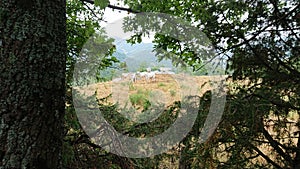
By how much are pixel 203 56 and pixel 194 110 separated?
0.66m

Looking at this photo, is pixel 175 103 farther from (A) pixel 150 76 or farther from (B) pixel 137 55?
(B) pixel 137 55

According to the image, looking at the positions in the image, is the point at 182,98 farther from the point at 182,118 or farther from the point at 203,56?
the point at 203,56

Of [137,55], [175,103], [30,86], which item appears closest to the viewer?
[30,86]

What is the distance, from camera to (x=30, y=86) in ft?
3.46

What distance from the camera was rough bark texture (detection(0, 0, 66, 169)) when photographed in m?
1.02

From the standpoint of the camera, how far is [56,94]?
3.63 ft

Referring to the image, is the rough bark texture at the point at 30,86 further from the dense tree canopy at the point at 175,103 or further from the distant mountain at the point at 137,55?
the distant mountain at the point at 137,55

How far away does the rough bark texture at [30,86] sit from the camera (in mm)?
1021

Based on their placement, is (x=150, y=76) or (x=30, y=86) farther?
(x=150, y=76)

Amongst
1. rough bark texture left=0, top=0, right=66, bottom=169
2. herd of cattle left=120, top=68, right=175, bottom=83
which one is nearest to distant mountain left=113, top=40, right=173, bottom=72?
herd of cattle left=120, top=68, right=175, bottom=83

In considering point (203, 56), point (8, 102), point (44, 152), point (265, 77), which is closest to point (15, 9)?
point (8, 102)

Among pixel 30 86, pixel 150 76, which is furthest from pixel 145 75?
pixel 30 86

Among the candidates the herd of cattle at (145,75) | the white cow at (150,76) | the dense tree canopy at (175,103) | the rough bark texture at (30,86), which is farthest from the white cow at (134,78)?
the rough bark texture at (30,86)

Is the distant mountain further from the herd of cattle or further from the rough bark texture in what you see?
the rough bark texture
